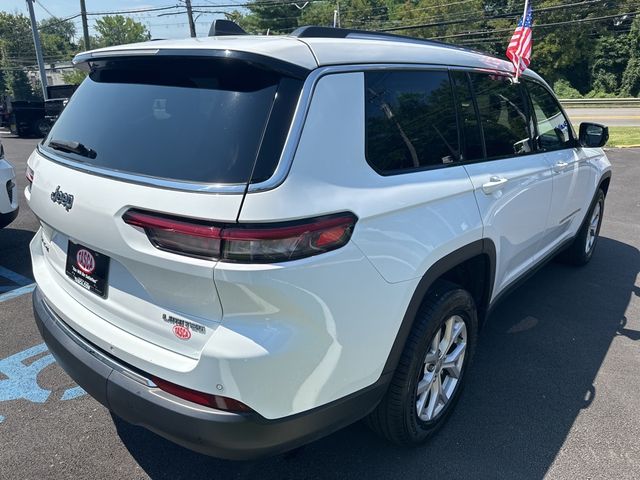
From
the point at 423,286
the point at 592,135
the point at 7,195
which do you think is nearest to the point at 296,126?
the point at 423,286

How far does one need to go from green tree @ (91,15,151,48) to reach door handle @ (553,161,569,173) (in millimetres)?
91786

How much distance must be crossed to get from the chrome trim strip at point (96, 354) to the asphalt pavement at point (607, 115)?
2658 centimetres

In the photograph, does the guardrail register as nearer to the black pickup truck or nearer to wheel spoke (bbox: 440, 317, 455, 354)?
the black pickup truck

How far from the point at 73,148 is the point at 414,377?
1846 millimetres

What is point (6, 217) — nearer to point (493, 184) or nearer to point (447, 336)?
point (447, 336)

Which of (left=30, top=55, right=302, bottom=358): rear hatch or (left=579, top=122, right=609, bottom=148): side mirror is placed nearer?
(left=30, top=55, right=302, bottom=358): rear hatch

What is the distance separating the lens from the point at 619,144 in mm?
15648

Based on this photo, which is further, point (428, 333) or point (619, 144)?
point (619, 144)

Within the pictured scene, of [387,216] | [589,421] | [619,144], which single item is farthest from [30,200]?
[619,144]

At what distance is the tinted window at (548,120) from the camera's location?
365 cm

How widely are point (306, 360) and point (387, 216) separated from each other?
0.63 metres

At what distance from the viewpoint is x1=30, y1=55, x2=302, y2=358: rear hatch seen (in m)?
1.68

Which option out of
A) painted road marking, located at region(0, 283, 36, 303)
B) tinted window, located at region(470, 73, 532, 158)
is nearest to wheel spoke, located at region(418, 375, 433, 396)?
tinted window, located at region(470, 73, 532, 158)

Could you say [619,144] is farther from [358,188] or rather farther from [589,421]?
[358,188]
